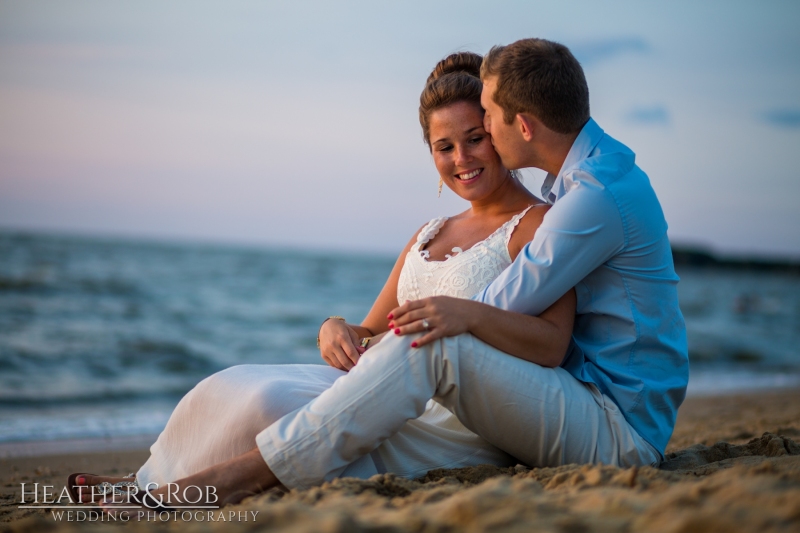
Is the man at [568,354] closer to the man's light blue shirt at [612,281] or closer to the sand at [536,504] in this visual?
the man's light blue shirt at [612,281]

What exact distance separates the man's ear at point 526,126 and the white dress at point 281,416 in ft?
1.40

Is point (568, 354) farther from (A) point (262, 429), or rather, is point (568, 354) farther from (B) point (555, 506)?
(A) point (262, 429)

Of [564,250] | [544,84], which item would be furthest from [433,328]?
[544,84]

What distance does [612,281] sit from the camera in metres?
2.51

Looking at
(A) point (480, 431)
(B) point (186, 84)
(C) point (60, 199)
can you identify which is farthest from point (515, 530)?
(C) point (60, 199)

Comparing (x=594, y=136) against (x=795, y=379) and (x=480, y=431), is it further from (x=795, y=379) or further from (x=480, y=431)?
(x=795, y=379)

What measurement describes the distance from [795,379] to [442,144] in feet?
28.4

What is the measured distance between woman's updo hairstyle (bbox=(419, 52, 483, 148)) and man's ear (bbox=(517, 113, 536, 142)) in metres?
0.45

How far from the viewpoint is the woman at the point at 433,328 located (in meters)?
2.42

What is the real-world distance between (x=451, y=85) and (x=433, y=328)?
140 cm

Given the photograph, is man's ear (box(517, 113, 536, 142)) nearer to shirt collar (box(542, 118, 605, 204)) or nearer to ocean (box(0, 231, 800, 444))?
shirt collar (box(542, 118, 605, 204))

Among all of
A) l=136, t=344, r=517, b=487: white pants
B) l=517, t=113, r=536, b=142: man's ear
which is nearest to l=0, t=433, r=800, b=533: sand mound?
l=136, t=344, r=517, b=487: white pants

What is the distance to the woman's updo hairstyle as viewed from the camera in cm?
309

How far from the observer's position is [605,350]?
8.24 ft
